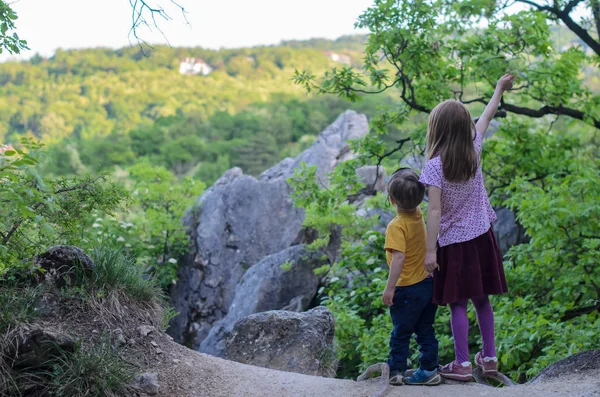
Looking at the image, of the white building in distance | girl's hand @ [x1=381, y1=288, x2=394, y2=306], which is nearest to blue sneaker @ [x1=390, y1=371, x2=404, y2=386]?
girl's hand @ [x1=381, y1=288, x2=394, y2=306]

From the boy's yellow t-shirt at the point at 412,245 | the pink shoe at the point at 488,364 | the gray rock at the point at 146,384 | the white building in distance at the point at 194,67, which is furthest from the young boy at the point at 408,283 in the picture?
the white building in distance at the point at 194,67

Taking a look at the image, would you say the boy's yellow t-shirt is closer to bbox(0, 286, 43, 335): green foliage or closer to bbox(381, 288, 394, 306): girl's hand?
bbox(381, 288, 394, 306): girl's hand

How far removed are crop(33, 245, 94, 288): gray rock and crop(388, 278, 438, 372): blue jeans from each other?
2.21 m

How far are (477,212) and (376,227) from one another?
26.4ft

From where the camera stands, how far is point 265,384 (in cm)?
430

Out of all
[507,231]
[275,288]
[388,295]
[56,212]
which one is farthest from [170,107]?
[388,295]

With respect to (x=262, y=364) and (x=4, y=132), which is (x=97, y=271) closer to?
(x=262, y=364)

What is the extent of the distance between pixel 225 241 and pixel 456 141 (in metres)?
13.0

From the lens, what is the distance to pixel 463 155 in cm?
371

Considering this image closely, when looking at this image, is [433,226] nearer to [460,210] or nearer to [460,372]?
[460,210]

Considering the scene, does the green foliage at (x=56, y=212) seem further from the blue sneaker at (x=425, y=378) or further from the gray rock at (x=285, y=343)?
the blue sneaker at (x=425, y=378)

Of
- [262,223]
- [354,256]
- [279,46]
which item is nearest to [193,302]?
[262,223]

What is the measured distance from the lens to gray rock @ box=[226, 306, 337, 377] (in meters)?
5.70

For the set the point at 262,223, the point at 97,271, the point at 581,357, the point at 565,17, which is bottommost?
the point at 262,223
